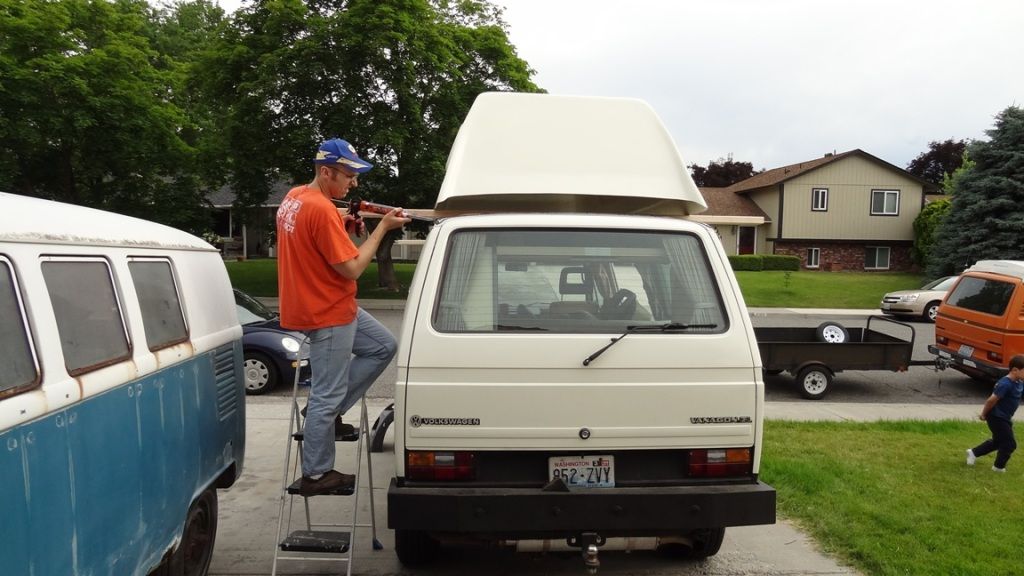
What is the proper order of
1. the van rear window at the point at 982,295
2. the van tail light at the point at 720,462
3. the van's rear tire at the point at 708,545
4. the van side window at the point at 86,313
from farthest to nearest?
the van rear window at the point at 982,295, the van's rear tire at the point at 708,545, the van tail light at the point at 720,462, the van side window at the point at 86,313

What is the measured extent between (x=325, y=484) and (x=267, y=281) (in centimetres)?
2392

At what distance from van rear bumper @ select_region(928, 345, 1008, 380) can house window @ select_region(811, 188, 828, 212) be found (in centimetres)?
2925

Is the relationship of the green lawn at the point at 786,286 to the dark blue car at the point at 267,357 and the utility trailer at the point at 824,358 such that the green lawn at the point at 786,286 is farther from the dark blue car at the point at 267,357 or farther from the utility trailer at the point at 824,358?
the dark blue car at the point at 267,357

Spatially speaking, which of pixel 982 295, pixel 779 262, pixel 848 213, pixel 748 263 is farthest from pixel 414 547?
pixel 848 213

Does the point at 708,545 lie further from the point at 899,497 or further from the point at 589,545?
the point at 899,497

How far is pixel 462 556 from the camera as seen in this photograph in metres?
4.44

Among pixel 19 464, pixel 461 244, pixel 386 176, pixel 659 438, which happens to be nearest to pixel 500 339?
pixel 461 244

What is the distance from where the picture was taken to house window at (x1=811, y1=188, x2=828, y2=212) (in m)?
38.1

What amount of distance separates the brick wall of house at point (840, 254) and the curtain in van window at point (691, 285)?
37.4 m

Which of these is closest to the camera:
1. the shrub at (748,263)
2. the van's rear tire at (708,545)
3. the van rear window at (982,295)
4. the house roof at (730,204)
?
the van's rear tire at (708,545)

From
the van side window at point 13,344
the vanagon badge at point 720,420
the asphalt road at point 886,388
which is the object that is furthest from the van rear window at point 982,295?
the van side window at point 13,344

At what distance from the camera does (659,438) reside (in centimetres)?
345

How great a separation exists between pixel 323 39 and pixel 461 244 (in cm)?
1847

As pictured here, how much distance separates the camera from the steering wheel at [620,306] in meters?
3.64
